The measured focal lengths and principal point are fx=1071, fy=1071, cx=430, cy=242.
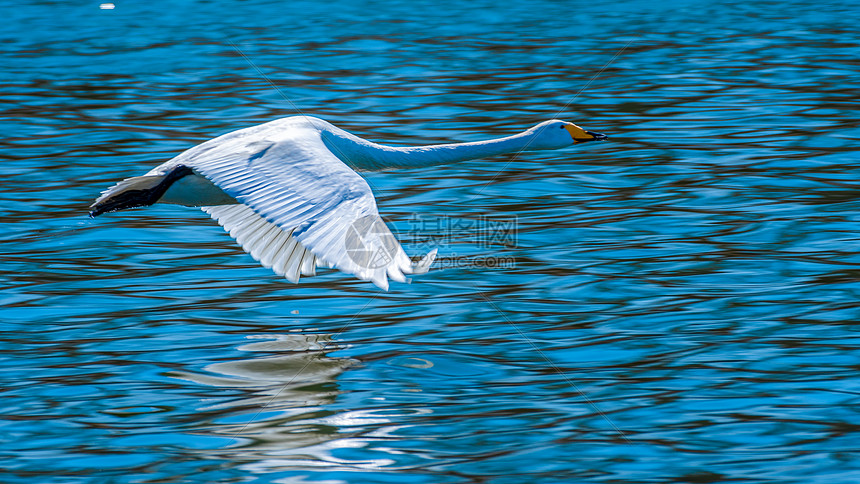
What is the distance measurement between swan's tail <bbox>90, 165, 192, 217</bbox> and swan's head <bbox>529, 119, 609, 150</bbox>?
3.32 meters

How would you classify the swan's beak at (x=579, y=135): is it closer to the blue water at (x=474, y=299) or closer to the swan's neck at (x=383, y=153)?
the blue water at (x=474, y=299)

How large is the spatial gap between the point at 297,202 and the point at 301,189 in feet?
0.64

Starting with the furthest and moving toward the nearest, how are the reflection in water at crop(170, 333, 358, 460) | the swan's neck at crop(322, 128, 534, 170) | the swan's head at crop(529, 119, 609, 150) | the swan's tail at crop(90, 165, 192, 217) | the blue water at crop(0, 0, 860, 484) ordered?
1. the swan's head at crop(529, 119, 609, 150)
2. the swan's neck at crop(322, 128, 534, 170)
3. the swan's tail at crop(90, 165, 192, 217)
4. the reflection in water at crop(170, 333, 358, 460)
5. the blue water at crop(0, 0, 860, 484)

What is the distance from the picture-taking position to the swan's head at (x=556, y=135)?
10.1 m

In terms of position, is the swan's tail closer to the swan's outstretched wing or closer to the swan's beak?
the swan's outstretched wing

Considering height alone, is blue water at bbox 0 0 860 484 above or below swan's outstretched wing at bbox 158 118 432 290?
below

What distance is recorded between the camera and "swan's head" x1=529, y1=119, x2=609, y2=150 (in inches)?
397

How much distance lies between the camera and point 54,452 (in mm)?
6254

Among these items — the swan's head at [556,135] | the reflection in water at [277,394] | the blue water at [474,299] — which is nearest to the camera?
the blue water at [474,299]

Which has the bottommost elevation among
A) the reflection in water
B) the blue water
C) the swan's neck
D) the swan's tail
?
the reflection in water

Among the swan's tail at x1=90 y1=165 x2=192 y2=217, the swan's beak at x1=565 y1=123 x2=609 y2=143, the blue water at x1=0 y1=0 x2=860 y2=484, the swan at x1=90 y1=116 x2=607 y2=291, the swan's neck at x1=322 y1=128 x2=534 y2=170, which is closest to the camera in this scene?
the blue water at x1=0 y1=0 x2=860 y2=484

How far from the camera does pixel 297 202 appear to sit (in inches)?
281

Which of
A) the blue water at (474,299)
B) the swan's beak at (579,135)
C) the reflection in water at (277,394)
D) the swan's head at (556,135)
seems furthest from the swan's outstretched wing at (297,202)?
the swan's beak at (579,135)

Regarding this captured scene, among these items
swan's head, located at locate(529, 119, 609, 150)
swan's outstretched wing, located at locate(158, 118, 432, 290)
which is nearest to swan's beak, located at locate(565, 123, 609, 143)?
swan's head, located at locate(529, 119, 609, 150)
